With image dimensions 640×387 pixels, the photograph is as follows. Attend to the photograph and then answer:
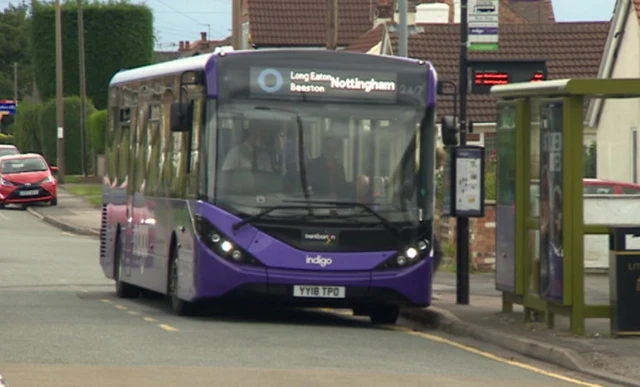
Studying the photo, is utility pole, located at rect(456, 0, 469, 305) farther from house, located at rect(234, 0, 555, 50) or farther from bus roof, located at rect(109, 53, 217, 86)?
house, located at rect(234, 0, 555, 50)

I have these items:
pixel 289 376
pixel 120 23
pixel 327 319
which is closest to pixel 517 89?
pixel 327 319

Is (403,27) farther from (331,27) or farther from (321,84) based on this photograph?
(331,27)

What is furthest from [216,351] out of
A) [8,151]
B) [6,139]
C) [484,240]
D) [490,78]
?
[6,139]

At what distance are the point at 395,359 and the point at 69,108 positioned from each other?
62251mm

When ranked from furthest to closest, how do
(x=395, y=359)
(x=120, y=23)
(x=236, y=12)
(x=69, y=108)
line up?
(x=120, y=23) → (x=69, y=108) → (x=236, y=12) → (x=395, y=359)

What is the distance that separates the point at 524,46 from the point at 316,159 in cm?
3546

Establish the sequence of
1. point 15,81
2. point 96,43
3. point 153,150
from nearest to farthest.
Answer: point 153,150 → point 96,43 → point 15,81

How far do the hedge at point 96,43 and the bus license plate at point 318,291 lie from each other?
219 feet

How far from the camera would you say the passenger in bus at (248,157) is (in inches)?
696

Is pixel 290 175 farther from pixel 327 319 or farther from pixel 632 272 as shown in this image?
pixel 632 272

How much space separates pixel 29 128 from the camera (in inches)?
3263

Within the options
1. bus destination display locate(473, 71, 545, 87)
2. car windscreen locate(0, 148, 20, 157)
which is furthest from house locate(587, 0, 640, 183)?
car windscreen locate(0, 148, 20, 157)

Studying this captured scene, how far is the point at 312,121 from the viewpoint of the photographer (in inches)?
704

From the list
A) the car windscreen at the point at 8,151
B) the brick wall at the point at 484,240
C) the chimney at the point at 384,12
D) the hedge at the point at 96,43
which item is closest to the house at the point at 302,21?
the chimney at the point at 384,12
